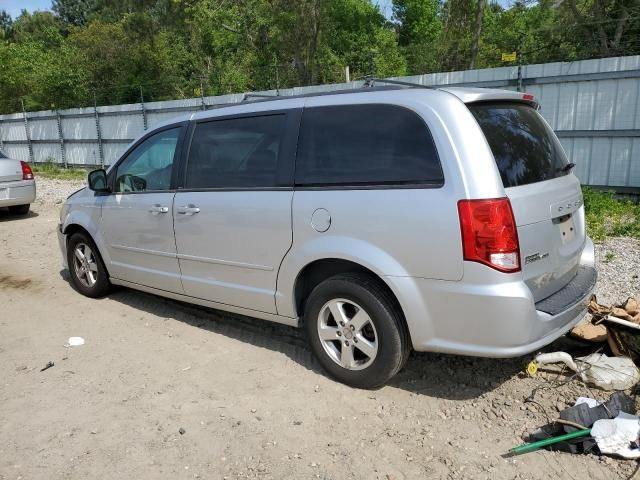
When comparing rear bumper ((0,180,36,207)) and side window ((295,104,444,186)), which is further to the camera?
rear bumper ((0,180,36,207))

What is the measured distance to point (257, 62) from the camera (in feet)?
86.1

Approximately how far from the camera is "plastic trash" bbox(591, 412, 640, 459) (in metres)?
2.88

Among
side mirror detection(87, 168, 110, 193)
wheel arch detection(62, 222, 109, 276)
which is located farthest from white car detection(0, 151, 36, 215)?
side mirror detection(87, 168, 110, 193)

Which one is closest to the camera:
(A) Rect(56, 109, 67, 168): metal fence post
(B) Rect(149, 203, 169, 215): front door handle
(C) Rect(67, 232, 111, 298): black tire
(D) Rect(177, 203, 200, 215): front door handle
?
(D) Rect(177, 203, 200, 215): front door handle

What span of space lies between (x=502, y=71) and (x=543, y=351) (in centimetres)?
690

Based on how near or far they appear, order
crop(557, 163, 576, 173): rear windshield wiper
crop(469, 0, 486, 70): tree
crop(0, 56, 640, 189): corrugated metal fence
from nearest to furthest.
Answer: crop(557, 163, 576, 173): rear windshield wiper → crop(0, 56, 640, 189): corrugated metal fence → crop(469, 0, 486, 70): tree

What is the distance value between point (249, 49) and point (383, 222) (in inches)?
1009

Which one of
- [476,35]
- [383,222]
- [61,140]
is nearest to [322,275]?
[383,222]

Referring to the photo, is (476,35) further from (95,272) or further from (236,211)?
(236,211)

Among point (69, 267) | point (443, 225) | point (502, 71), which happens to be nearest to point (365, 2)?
point (502, 71)

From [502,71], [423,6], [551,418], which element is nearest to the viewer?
[551,418]

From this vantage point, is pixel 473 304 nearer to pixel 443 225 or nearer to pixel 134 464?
pixel 443 225

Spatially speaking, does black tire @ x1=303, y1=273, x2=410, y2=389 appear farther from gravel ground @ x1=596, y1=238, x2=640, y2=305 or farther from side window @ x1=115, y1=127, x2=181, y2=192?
gravel ground @ x1=596, y1=238, x2=640, y2=305

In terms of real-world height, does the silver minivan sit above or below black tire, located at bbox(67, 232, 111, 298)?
above
